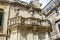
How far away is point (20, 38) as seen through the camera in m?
13.6

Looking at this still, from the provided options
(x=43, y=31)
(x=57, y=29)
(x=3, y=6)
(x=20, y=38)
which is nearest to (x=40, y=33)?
(x=43, y=31)

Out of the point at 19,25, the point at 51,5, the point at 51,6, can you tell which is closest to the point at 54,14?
the point at 51,6

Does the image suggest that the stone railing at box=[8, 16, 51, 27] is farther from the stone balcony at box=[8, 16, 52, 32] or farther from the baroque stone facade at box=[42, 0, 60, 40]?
the baroque stone facade at box=[42, 0, 60, 40]

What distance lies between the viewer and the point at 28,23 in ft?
47.3

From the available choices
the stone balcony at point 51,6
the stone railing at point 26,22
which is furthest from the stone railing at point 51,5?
the stone railing at point 26,22

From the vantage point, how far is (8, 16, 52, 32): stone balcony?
14.0m

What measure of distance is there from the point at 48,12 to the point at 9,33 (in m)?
14.0

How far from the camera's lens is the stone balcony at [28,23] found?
14015 mm

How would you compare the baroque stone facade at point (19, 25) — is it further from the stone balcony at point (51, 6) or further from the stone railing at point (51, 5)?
the stone railing at point (51, 5)

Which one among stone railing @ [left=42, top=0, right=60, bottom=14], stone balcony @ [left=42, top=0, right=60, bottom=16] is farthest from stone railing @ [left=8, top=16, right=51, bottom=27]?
stone railing @ [left=42, top=0, right=60, bottom=14]

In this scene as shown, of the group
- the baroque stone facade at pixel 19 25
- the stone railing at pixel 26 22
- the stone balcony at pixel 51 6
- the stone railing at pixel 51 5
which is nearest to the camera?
the baroque stone facade at pixel 19 25

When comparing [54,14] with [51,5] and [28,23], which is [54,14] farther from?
[28,23]

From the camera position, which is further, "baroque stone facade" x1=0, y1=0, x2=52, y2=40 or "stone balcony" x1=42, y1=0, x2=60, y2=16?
"stone balcony" x1=42, y1=0, x2=60, y2=16

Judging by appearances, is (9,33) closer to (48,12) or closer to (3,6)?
(3,6)
